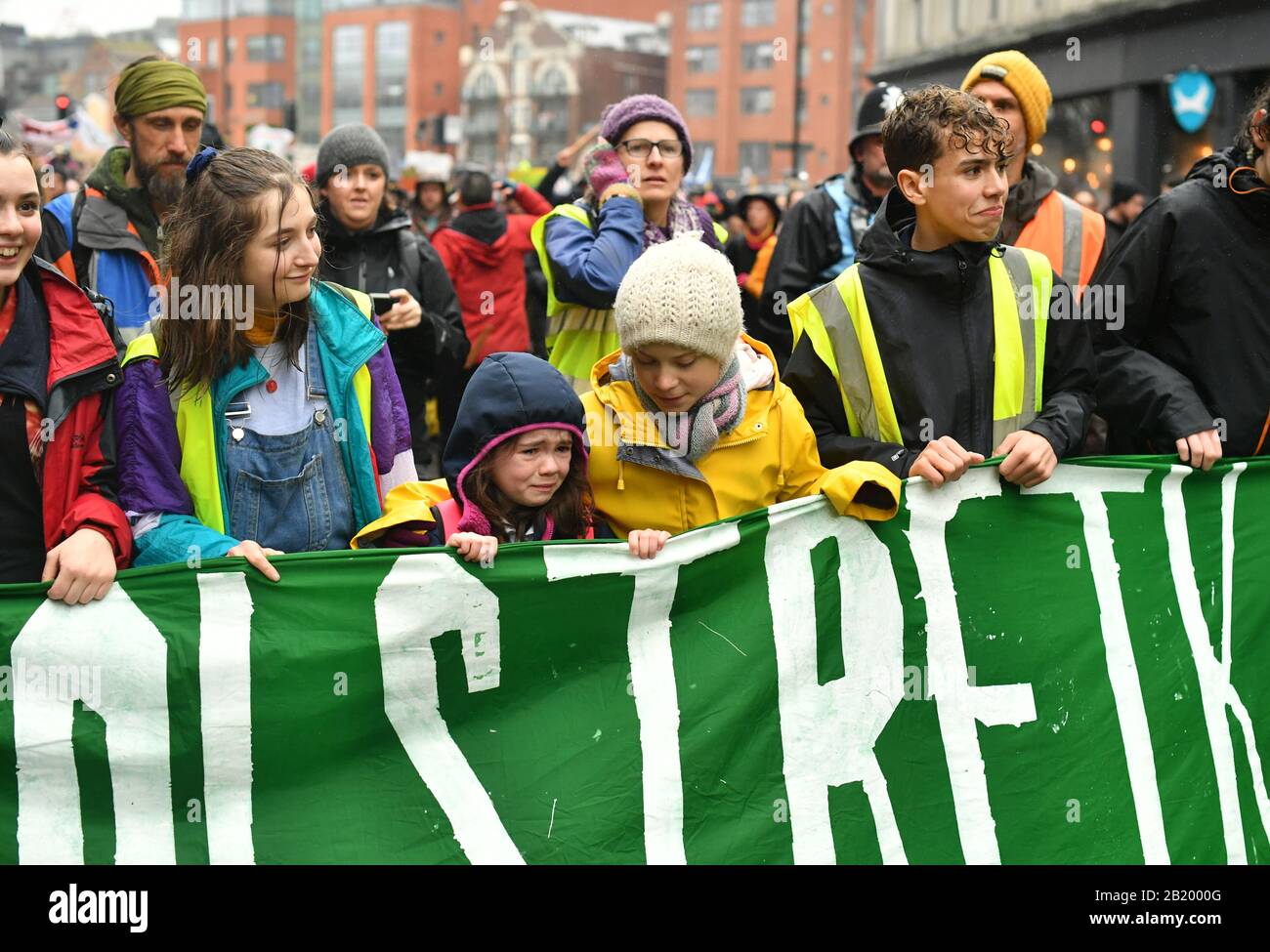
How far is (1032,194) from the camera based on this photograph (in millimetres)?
5414

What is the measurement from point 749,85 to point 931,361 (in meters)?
88.3

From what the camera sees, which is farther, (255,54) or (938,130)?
(255,54)

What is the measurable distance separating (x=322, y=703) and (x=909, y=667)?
1.42 metres

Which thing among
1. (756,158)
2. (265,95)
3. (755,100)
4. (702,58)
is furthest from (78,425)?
(265,95)

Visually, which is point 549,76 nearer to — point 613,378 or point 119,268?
point 119,268

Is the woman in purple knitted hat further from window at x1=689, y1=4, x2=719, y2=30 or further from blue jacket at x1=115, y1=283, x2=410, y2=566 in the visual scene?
window at x1=689, y1=4, x2=719, y2=30

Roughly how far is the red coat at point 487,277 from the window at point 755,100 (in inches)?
3187

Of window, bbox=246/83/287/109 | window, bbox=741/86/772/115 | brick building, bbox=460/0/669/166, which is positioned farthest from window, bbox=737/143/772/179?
window, bbox=246/83/287/109

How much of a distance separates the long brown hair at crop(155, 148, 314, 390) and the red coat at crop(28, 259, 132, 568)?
0.16 meters

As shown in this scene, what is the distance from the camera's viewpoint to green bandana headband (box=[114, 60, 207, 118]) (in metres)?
5.28

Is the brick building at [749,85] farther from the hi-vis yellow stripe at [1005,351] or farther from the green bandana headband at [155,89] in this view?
the hi-vis yellow stripe at [1005,351]

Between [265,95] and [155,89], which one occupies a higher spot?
[265,95]

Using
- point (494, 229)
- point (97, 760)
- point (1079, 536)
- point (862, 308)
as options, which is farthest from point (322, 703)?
point (494, 229)
